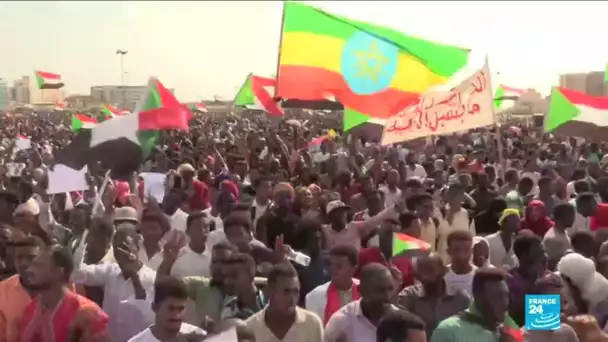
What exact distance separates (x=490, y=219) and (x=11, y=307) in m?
4.34

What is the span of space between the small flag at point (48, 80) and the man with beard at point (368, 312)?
24.7 m

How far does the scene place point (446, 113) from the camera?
9234 millimetres

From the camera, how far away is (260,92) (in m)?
18.5

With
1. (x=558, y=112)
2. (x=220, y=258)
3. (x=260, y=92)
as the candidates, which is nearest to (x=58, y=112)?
(x=260, y=92)

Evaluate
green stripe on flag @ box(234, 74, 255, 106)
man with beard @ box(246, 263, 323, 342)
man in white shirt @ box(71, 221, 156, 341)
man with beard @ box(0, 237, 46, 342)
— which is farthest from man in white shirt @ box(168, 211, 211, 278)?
green stripe on flag @ box(234, 74, 255, 106)

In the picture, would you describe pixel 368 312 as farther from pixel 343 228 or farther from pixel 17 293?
pixel 343 228

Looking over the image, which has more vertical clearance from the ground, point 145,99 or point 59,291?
point 145,99

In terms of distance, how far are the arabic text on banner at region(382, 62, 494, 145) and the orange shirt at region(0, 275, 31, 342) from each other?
5.53 metres

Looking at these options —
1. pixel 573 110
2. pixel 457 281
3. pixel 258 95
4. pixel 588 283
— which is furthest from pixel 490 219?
pixel 258 95

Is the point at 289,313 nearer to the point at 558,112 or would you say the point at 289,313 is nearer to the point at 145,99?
the point at 145,99

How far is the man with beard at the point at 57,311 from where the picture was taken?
12.4ft

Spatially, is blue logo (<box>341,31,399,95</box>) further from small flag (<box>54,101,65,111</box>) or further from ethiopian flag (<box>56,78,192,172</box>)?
small flag (<box>54,101,65,111</box>)

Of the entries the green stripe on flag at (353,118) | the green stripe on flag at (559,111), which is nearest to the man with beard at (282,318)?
the green stripe on flag at (353,118)

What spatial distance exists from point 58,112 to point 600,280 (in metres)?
38.2
